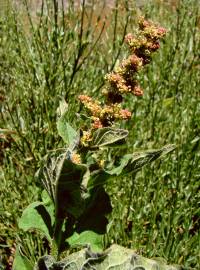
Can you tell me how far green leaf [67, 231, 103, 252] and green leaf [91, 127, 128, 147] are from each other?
0.27 m

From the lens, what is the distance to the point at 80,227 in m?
1.33

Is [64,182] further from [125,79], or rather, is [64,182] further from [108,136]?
[125,79]

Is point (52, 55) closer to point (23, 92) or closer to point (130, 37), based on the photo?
point (23, 92)

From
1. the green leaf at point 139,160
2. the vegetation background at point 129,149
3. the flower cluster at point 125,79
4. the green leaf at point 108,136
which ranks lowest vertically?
Answer: the vegetation background at point 129,149

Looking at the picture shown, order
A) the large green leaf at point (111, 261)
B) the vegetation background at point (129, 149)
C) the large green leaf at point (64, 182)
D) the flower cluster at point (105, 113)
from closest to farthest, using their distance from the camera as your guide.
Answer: the large green leaf at point (111, 261) < the large green leaf at point (64, 182) < the flower cluster at point (105, 113) < the vegetation background at point (129, 149)

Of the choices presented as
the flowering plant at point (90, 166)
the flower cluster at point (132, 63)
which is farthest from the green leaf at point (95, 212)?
the flower cluster at point (132, 63)

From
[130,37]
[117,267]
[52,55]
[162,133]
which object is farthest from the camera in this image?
[162,133]

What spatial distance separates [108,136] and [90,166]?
16cm

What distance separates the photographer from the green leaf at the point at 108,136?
115 cm

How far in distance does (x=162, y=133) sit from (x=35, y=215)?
1.56 m

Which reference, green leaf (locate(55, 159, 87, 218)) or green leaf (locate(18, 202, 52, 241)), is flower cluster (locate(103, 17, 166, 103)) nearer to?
green leaf (locate(55, 159, 87, 218))

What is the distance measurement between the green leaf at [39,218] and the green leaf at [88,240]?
69 mm

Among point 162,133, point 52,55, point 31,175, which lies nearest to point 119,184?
point 31,175

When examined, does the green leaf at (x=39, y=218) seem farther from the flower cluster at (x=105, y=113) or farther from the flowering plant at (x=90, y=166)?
the flower cluster at (x=105, y=113)
